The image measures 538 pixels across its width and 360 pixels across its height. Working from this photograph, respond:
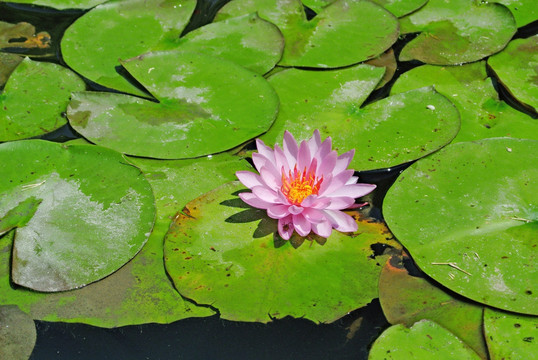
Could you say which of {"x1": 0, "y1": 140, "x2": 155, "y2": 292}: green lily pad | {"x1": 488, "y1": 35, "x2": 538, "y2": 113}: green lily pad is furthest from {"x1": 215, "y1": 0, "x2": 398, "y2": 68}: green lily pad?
{"x1": 0, "y1": 140, "x2": 155, "y2": 292}: green lily pad

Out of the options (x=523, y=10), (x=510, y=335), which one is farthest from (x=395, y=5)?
(x=510, y=335)

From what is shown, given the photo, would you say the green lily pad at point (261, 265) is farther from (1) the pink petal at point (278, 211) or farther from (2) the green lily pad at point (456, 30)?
(2) the green lily pad at point (456, 30)

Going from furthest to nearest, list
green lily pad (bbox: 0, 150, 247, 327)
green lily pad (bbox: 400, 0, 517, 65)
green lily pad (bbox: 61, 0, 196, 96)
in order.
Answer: green lily pad (bbox: 400, 0, 517, 65) → green lily pad (bbox: 61, 0, 196, 96) → green lily pad (bbox: 0, 150, 247, 327)

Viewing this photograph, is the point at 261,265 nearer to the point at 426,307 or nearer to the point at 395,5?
the point at 426,307

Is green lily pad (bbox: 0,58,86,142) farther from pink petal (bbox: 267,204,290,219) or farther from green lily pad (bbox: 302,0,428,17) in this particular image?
green lily pad (bbox: 302,0,428,17)

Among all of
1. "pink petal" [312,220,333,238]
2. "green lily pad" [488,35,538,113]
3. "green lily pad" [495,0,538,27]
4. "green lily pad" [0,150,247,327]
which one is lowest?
"green lily pad" [0,150,247,327]

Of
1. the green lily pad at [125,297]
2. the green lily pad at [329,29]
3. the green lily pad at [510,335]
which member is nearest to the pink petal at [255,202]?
the green lily pad at [125,297]

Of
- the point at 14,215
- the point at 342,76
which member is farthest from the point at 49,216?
the point at 342,76
